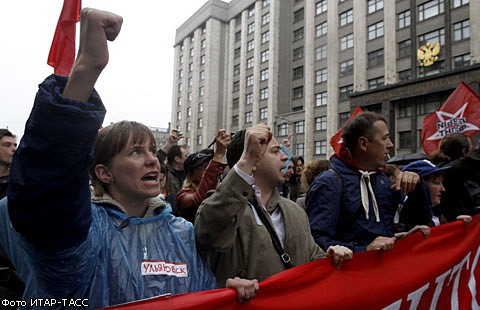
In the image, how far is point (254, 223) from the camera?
208cm

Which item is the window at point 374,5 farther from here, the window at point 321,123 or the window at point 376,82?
the window at point 321,123

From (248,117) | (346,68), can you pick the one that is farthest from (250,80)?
(346,68)

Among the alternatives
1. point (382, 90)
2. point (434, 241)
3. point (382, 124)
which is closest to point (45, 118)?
point (382, 124)

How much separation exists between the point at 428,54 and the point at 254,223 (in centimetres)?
3091

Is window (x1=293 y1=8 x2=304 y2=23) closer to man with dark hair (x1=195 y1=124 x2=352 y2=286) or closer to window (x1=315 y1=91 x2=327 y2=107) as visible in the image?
window (x1=315 y1=91 x2=327 y2=107)

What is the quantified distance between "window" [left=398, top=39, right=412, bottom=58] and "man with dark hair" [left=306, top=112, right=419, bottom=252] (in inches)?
1220

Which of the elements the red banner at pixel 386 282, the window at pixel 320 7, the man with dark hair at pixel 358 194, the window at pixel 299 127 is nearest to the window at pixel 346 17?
the window at pixel 320 7

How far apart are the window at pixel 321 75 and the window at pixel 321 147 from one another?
21.1 ft

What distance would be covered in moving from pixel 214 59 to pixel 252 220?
55177mm

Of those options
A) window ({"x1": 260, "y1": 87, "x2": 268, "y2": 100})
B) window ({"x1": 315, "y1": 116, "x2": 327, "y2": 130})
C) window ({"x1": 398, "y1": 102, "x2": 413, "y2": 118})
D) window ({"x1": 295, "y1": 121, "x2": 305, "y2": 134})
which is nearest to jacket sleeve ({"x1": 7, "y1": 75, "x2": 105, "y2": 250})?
window ({"x1": 398, "y1": 102, "x2": 413, "y2": 118})

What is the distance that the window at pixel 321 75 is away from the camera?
124 feet

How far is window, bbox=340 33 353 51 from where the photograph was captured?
35481mm

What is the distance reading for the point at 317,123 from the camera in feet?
124

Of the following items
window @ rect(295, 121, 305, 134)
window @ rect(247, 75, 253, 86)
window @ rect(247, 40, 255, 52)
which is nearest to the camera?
window @ rect(295, 121, 305, 134)
